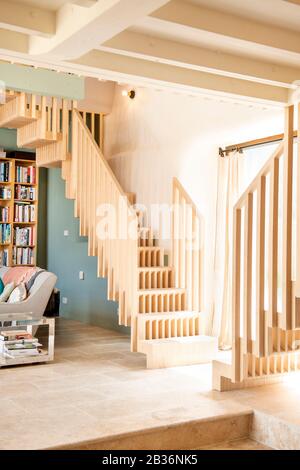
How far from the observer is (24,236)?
9688mm

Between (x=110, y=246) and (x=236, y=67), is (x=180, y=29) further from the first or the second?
(x=110, y=246)

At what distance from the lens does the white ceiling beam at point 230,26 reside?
10.8 ft

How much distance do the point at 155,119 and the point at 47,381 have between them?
3.87 m

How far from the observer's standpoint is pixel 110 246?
252 inches

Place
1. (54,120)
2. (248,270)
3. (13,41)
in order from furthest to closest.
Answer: (54,120) < (248,270) < (13,41)

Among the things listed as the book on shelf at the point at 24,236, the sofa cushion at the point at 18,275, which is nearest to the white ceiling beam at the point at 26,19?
the sofa cushion at the point at 18,275

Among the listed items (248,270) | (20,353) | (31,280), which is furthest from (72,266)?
(248,270)

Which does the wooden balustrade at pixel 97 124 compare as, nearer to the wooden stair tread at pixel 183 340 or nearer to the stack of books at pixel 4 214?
the stack of books at pixel 4 214

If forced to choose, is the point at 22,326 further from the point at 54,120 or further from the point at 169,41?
the point at 169,41

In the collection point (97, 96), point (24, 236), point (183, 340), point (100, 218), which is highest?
point (97, 96)

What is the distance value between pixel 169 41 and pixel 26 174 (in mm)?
6217

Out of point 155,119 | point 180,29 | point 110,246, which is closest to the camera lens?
point 180,29

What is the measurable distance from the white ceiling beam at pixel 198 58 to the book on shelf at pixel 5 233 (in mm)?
6099

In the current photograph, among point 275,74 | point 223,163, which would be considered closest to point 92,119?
point 223,163
